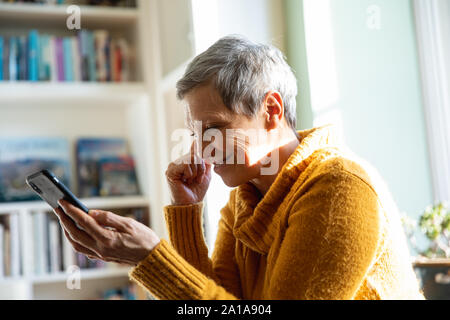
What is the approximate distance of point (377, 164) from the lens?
5.36 ft

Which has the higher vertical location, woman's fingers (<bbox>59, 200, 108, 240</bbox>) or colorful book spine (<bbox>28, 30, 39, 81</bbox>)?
colorful book spine (<bbox>28, 30, 39, 81</bbox>)

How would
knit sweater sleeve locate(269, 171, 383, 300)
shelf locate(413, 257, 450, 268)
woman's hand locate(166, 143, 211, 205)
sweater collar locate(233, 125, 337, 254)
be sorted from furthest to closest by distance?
shelf locate(413, 257, 450, 268) < woman's hand locate(166, 143, 211, 205) < sweater collar locate(233, 125, 337, 254) < knit sweater sleeve locate(269, 171, 383, 300)

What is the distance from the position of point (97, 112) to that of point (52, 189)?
157cm

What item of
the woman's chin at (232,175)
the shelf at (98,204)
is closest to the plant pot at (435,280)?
the woman's chin at (232,175)

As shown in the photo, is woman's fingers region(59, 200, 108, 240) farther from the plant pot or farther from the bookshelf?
the bookshelf

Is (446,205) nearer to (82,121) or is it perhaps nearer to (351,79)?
(351,79)

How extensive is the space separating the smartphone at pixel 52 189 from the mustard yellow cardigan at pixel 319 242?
0.46 feet

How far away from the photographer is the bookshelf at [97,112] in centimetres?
208

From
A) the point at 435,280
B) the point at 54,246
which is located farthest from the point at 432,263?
the point at 54,246

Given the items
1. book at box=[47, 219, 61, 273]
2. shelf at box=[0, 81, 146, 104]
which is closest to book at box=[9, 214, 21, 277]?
book at box=[47, 219, 61, 273]

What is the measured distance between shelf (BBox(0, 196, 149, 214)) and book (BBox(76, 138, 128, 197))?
0.07m

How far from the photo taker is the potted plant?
4.37 ft
